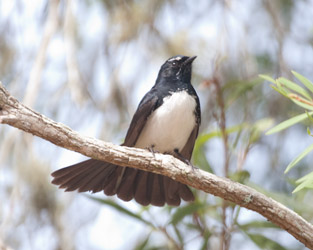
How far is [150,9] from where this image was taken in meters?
4.34

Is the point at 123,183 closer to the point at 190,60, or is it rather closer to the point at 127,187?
the point at 127,187

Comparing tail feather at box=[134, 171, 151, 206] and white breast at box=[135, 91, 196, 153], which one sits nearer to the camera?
tail feather at box=[134, 171, 151, 206]

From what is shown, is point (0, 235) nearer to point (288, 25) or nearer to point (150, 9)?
point (150, 9)

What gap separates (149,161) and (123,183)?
3.36 feet

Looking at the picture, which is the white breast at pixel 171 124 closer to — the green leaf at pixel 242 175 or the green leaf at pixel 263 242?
the green leaf at pixel 242 175

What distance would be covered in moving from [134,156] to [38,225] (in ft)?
4.30

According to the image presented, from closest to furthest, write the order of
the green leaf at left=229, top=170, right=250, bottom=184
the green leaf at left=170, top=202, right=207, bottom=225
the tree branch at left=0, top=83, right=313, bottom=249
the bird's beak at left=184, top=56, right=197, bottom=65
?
the tree branch at left=0, top=83, right=313, bottom=249 < the green leaf at left=229, top=170, right=250, bottom=184 < the green leaf at left=170, top=202, right=207, bottom=225 < the bird's beak at left=184, top=56, right=197, bottom=65

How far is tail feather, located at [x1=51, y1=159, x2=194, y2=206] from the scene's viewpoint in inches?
141

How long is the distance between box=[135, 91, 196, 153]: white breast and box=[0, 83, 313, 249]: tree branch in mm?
1005

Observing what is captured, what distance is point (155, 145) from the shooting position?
4074mm

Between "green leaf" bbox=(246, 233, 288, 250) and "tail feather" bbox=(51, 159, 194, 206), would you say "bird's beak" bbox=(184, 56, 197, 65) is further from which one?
"green leaf" bbox=(246, 233, 288, 250)

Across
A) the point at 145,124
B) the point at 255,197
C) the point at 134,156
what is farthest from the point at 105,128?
the point at 255,197

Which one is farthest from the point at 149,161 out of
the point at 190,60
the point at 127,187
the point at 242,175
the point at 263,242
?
the point at 190,60

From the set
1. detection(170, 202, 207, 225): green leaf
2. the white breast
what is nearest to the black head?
the white breast
